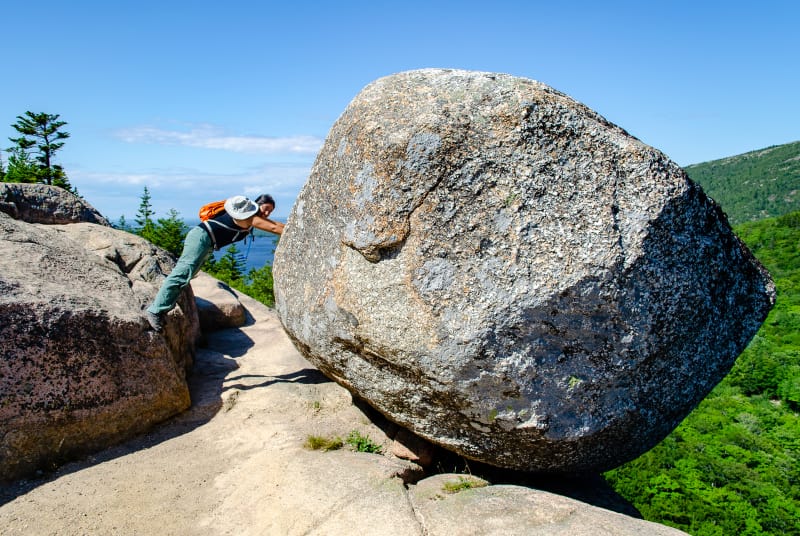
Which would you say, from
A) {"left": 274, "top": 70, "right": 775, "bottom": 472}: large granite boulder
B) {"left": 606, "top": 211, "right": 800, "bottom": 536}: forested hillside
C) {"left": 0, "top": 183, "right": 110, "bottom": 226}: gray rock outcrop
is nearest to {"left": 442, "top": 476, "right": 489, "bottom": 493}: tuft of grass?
{"left": 274, "top": 70, "right": 775, "bottom": 472}: large granite boulder

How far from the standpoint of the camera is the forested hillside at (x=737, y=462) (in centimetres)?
1499

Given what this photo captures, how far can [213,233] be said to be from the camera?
7.28 meters

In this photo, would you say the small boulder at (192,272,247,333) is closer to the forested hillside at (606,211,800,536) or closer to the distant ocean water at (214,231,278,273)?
the distant ocean water at (214,231,278,273)

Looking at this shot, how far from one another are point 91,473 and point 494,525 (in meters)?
3.92

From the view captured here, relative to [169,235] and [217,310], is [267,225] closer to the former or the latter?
[217,310]

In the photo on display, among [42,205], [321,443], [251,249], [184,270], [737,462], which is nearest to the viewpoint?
[321,443]

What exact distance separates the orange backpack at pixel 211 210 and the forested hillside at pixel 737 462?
10.8 m

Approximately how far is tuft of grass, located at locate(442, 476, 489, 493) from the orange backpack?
4449 mm

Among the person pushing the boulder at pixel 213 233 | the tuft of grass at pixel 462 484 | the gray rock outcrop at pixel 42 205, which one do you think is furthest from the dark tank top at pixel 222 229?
the gray rock outcrop at pixel 42 205

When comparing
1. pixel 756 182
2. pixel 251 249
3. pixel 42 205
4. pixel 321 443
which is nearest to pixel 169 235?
pixel 251 249

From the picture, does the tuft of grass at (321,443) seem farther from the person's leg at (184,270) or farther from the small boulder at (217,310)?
the small boulder at (217,310)

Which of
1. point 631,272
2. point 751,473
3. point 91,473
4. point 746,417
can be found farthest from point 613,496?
point 746,417

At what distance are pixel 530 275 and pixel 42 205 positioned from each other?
898cm

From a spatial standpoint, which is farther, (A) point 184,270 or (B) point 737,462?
(B) point 737,462
